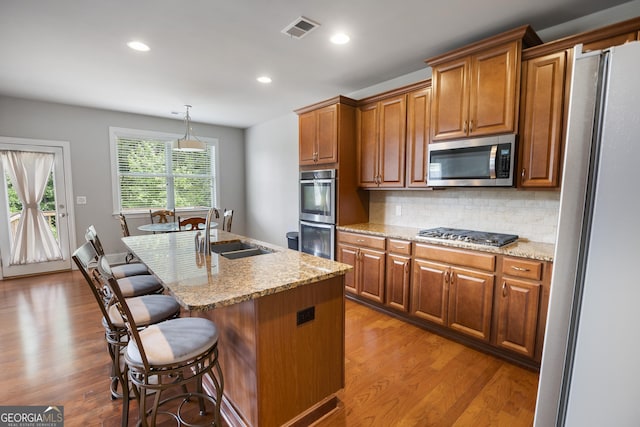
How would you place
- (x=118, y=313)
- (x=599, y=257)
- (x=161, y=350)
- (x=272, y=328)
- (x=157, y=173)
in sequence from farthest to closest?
(x=157, y=173), (x=118, y=313), (x=272, y=328), (x=161, y=350), (x=599, y=257)

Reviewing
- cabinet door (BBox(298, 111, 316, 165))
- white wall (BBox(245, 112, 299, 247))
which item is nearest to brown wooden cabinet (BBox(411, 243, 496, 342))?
cabinet door (BBox(298, 111, 316, 165))

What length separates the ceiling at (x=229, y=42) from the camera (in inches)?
84.4

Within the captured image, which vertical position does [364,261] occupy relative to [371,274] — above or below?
above

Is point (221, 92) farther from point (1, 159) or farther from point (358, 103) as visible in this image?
→ point (1, 159)

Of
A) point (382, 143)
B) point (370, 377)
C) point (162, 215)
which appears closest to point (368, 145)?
point (382, 143)

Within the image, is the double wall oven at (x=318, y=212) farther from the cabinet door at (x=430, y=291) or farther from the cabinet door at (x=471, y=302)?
the cabinet door at (x=471, y=302)

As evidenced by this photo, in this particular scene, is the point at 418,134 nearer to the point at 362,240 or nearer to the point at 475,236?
the point at 475,236

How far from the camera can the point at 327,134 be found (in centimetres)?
358

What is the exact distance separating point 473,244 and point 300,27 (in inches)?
88.0

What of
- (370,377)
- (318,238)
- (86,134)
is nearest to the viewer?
(370,377)

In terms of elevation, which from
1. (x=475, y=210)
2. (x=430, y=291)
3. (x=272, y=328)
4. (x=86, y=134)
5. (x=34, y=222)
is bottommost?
(x=430, y=291)

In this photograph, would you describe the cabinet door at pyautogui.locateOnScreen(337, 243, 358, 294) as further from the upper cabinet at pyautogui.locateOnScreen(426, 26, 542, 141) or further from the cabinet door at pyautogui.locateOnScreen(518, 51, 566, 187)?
the cabinet door at pyautogui.locateOnScreen(518, 51, 566, 187)

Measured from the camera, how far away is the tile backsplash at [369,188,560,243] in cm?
250

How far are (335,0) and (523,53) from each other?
4.84 feet
